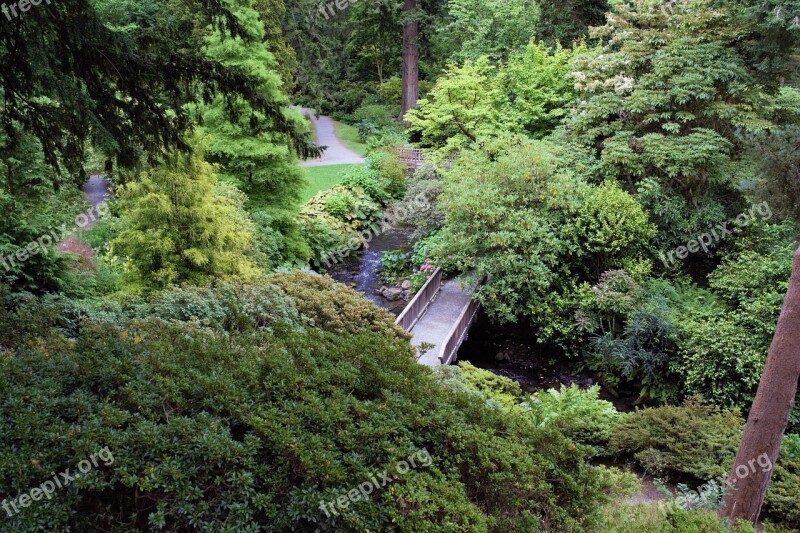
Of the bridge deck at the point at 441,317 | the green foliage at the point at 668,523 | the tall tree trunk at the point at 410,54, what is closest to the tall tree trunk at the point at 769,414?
the green foliage at the point at 668,523

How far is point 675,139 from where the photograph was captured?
529 inches

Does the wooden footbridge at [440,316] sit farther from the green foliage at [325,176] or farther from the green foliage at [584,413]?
the green foliage at [325,176]

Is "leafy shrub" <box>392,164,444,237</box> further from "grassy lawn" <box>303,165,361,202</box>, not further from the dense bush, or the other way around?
the dense bush

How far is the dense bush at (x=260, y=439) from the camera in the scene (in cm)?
337

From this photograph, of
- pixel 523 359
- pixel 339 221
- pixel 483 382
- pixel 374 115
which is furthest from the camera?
pixel 374 115

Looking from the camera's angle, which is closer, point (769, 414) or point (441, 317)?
point (769, 414)

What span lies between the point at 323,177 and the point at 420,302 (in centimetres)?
1063

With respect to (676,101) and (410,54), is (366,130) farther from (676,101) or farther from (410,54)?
(676,101)

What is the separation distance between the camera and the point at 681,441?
25.4ft

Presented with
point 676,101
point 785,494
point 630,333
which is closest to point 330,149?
point 676,101

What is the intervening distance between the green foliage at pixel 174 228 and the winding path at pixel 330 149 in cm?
1268

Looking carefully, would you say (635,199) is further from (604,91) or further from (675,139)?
(604,91)

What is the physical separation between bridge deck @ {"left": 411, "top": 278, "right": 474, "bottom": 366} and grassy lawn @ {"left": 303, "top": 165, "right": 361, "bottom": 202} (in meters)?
7.74

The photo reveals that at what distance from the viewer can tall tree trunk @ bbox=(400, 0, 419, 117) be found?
24406mm
